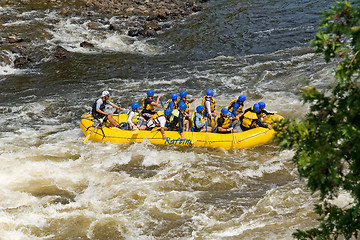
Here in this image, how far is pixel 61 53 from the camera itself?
1781cm

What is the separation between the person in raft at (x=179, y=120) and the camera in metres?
10.4

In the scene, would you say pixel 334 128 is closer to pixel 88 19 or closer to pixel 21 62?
pixel 21 62

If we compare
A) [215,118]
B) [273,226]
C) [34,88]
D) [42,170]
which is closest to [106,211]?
[42,170]

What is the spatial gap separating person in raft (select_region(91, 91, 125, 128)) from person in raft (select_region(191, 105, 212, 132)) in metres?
1.87

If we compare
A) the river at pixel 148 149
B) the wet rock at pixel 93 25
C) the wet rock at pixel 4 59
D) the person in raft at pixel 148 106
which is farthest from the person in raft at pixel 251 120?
the wet rock at pixel 93 25

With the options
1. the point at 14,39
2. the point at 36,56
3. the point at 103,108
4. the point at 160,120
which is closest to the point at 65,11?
the point at 14,39

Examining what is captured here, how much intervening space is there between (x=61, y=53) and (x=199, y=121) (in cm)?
944

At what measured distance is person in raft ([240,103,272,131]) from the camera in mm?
10461

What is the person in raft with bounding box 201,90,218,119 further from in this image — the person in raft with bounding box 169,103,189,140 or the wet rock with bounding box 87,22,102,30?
the wet rock with bounding box 87,22,102,30

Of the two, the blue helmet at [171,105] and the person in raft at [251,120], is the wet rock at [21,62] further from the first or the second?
the person in raft at [251,120]

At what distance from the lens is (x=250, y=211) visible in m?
7.76

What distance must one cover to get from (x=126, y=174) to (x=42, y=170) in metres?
1.88

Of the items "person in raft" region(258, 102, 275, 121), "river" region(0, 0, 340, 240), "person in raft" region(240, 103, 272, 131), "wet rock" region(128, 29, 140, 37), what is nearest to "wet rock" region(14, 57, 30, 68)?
"river" region(0, 0, 340, 240)

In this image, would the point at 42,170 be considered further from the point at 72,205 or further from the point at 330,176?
the point at 330,176
